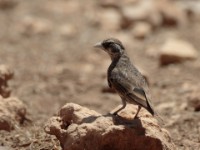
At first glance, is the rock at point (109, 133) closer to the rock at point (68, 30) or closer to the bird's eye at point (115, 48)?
the bird's eye at point (115, 48)

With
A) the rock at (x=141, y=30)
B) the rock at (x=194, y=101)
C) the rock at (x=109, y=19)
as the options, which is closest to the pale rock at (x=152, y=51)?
the rock at (x=141, y=30)

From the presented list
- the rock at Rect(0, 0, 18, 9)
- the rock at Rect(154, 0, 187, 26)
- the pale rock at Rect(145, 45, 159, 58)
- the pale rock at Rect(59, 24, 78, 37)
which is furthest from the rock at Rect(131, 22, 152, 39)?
the rock at Rect(0, 0, 18, 9)

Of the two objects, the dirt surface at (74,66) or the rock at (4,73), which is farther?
the dirt surface at (74,66)

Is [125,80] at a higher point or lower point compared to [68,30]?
lower

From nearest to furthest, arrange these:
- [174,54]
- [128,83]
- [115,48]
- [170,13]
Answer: [128,83] < [115,48] < [174,54] < [170,13]

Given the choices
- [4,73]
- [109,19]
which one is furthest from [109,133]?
[109,19]

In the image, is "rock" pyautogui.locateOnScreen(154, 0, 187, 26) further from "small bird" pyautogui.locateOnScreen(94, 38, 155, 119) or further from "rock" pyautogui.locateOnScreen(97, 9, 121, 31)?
"small bird" pyautogui.locateOnScreen(94, 38, 155, 119)

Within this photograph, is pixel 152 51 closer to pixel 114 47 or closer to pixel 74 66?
pixel 74 66
